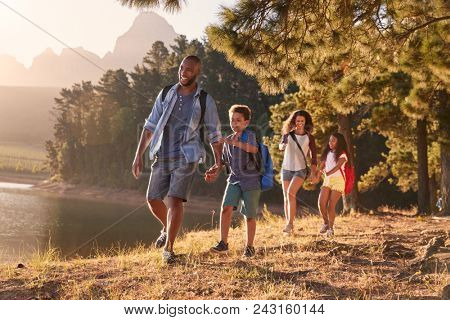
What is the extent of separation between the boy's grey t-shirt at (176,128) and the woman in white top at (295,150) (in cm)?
274

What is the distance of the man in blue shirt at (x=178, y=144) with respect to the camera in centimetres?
523

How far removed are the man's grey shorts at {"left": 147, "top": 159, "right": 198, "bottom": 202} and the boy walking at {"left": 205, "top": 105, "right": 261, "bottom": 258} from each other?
0.69 metres

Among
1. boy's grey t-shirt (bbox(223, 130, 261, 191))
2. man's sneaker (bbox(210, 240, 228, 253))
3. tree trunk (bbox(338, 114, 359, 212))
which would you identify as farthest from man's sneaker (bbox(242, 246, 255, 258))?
tree trunk (bbox(338, 114, 359, 212))

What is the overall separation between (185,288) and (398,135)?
45.7ft

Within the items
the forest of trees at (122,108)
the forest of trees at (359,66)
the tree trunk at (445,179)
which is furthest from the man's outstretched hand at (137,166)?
the forest of trees at (122,108)

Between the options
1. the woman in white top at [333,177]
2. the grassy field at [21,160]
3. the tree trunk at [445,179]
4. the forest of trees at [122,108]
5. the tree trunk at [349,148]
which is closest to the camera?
the woman in white top at [333,177]

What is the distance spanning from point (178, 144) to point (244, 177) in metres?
0.94

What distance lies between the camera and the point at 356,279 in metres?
4.55

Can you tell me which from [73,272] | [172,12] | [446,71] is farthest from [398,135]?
[73,272]

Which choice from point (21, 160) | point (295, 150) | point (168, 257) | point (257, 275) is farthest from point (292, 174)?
point (21, 160)

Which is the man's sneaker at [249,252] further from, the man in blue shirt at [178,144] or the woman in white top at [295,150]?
the woman in white top at [295,150]

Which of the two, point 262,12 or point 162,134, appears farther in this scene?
point 262,12

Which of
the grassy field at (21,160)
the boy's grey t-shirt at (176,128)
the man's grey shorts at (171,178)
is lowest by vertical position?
the man's grey shorts at (171,178)
